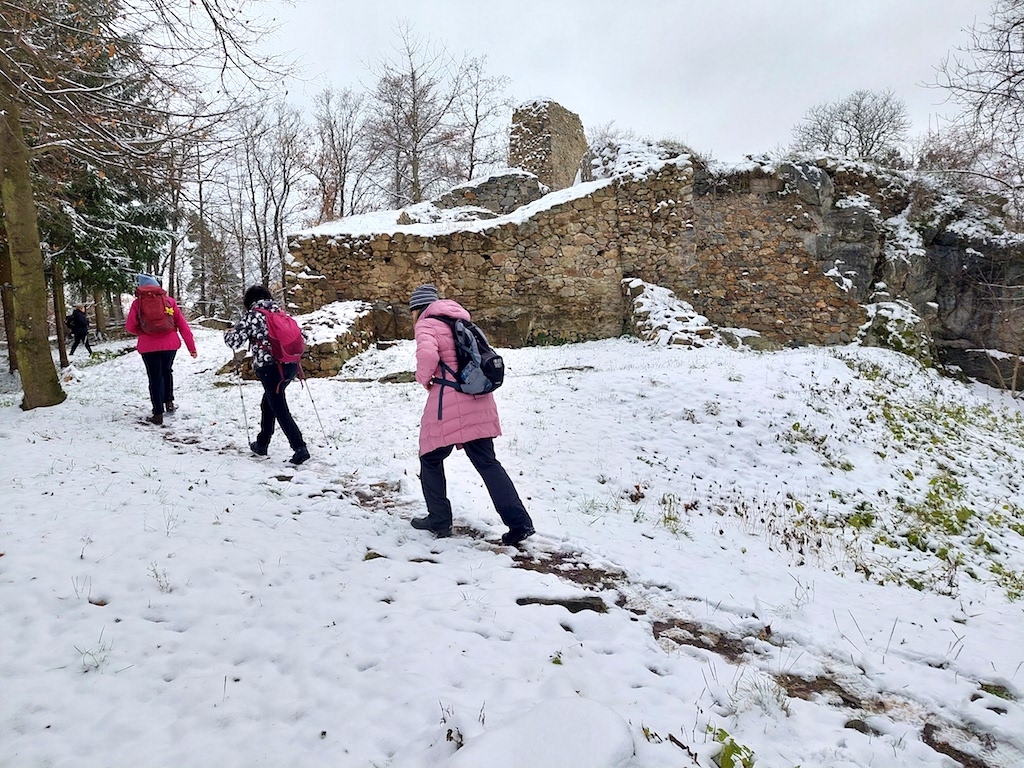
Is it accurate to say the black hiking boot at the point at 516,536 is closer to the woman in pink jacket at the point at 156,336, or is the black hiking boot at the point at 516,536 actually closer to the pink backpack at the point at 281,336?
the pink backpack at the point at 281,336

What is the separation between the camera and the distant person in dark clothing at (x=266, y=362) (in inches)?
203

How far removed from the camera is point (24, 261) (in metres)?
6.37

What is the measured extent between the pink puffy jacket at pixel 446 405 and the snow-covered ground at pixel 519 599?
33.0 inches

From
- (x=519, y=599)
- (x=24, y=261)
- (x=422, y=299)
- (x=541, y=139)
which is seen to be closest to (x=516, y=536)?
(x=519, y=599)

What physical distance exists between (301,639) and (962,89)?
9.42 metres

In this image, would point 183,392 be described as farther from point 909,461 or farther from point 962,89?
point 962,89

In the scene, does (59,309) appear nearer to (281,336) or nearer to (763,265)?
(281,336)

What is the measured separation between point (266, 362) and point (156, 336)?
2333 mm

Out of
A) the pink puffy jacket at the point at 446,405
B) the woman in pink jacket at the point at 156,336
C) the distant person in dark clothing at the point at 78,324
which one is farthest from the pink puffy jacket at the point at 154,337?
the distant person in dark clothing at the point at 78,324

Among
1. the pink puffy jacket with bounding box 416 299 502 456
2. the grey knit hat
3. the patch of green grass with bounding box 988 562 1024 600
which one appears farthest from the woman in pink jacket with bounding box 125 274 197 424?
the patch of green grass with bounding box 988 562 1024 600

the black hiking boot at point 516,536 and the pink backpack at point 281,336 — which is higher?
the pink backpack at point 281,336

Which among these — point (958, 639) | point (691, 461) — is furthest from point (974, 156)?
point (958, 639)

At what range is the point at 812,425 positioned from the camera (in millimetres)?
6887

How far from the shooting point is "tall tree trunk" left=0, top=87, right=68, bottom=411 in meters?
6.23
